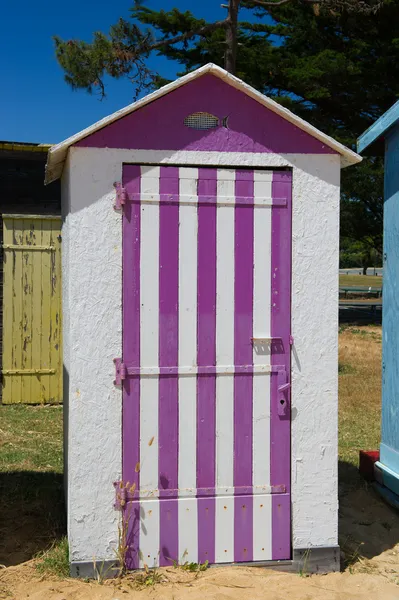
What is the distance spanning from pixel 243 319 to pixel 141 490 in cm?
122

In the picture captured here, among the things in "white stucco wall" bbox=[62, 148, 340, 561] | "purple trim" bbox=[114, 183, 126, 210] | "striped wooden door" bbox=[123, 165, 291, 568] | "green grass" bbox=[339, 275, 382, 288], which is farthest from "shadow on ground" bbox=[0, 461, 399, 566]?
"green grass" bbox=[339, 275, 382, 288]

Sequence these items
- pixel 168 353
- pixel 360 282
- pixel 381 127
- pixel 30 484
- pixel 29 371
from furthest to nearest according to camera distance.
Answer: pixel 360 282, pixel 29 371, pixel 30 484, pixel 381 127, pixel 168 353

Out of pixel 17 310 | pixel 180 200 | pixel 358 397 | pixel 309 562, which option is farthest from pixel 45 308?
pixel 309 562

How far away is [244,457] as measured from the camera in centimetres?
432

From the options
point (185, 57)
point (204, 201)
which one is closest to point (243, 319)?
point (204, 201)

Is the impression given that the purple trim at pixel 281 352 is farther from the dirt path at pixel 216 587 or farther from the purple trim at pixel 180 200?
the dirt path at pixel 216 587

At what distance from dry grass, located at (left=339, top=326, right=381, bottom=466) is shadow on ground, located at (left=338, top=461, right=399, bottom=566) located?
71cm

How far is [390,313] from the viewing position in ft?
19.3

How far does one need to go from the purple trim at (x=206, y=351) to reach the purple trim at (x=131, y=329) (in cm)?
38

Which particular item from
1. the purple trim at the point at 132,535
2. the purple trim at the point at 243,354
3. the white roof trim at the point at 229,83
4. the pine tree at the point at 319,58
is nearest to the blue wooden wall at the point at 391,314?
the white roof trim at the point at 229,83

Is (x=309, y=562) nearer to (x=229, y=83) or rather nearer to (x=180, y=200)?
(x=180, y=200)

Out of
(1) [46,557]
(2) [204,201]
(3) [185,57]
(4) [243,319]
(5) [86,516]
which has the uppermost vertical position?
(3) [185,57]

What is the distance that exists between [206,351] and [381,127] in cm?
280

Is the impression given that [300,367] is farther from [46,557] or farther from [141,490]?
[46,557]
